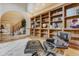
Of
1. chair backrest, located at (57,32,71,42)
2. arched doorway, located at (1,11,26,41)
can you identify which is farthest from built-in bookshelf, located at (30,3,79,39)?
arched doorway, located at (1,11,26,41)

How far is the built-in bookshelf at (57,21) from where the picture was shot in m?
2.62

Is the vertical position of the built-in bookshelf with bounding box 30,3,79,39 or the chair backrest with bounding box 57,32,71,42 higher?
the built-in bookshelf with bounding box 30,3,79,39

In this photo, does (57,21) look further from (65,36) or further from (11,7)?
(11,7)

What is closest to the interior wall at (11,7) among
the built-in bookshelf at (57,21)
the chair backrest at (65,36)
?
the built-in bookshelf at (57,21)

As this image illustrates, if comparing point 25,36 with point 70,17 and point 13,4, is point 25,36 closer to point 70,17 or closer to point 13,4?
point 13,4

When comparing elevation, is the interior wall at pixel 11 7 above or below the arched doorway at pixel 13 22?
above

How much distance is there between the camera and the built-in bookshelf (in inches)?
103

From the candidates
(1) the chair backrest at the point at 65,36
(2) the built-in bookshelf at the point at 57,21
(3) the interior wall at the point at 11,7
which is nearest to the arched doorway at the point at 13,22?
(3) the interior wall at the point at 11,7

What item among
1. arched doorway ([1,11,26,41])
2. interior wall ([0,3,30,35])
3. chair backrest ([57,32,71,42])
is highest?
interior wall ([0,3,30,35])

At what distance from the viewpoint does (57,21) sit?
2.71 metres

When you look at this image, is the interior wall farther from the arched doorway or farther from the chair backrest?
the chair backrest

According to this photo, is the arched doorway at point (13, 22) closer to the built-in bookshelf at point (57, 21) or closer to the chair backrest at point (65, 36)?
the built-in bookshelf at point (57, 21)

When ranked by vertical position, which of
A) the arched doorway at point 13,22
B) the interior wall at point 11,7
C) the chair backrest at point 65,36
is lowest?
the chair backrest at point 65,36

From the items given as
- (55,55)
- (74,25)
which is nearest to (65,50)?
(55,55)
